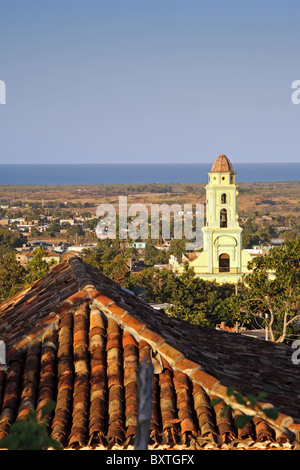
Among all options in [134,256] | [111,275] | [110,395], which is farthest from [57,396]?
[134,256]

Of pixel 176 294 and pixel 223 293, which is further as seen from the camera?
pixel 223 293

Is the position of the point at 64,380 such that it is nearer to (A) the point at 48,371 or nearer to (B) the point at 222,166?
(A) the point at 48,371

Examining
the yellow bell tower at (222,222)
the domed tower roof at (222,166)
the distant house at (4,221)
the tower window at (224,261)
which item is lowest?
the distant house at (4,221)

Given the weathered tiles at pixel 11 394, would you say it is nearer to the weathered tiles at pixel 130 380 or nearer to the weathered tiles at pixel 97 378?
the weathered tiles at pixel 97 378

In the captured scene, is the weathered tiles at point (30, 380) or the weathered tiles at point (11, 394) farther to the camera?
the weathered tiles at point (30, 380)

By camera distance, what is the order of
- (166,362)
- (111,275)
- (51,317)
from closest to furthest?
(166,362)
(51,317)
(111,275)

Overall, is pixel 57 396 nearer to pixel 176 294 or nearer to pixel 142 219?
pixel 176 294

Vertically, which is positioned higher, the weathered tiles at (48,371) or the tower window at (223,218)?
the weathered tiles at (48,371)

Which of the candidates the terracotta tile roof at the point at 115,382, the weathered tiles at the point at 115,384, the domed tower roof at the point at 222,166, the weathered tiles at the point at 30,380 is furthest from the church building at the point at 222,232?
the weathered tiles at the point at 30,380
